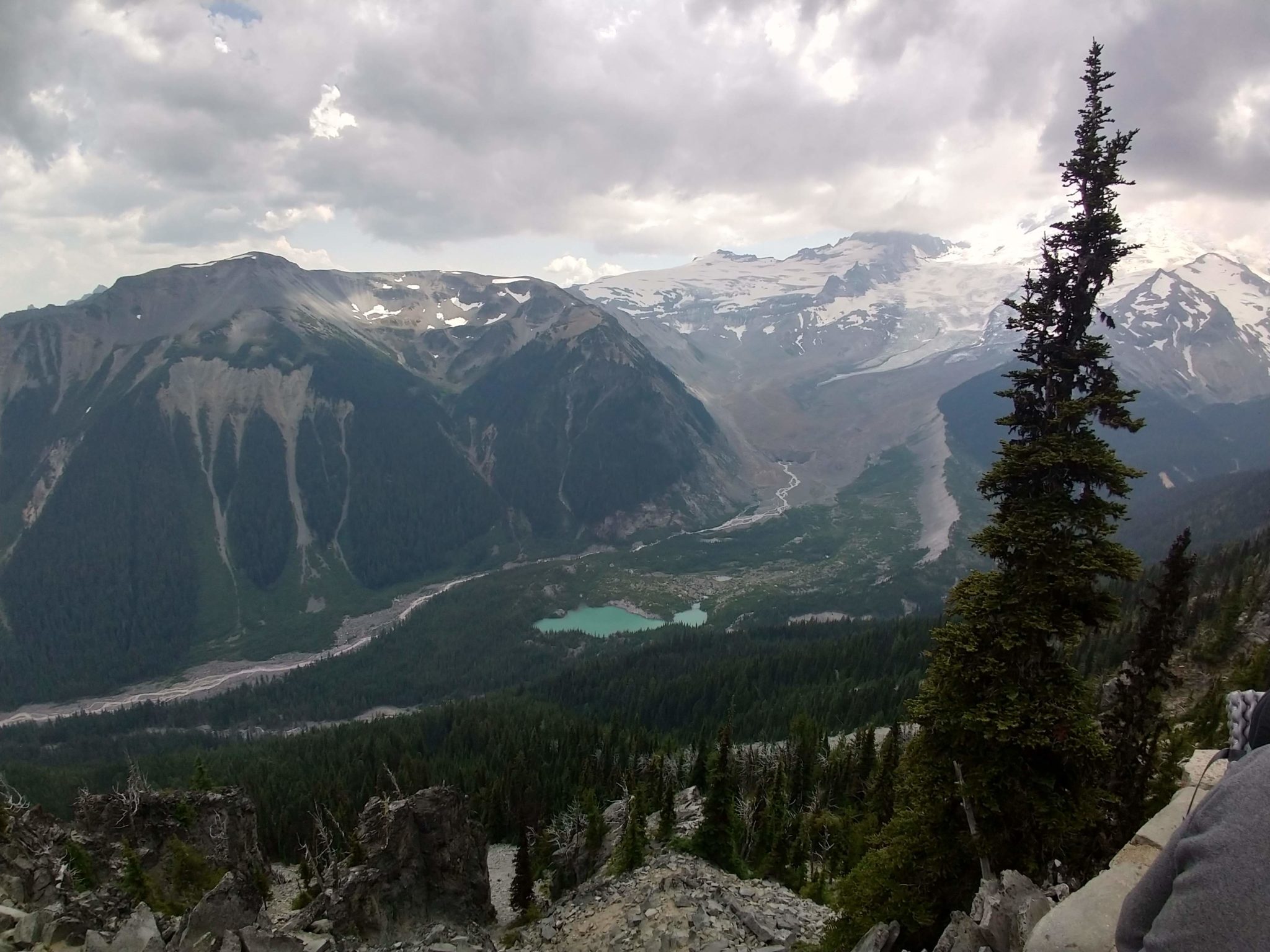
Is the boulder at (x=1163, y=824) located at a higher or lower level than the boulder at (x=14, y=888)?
higher

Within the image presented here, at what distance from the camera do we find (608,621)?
19112 centimetres

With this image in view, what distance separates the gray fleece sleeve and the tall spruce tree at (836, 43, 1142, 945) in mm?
11427

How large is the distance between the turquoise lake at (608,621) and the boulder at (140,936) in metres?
156

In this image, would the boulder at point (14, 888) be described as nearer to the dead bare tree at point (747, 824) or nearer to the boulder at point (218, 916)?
the boulder at point (218, 916)

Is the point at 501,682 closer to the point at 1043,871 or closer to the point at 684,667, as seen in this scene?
the point at 684,667

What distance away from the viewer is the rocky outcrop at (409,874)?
3697 cm

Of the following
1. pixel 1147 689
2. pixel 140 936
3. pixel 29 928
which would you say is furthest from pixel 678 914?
pixel 29 928

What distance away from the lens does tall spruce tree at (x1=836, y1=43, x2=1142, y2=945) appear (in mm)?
15852

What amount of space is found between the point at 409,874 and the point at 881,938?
1206 inches

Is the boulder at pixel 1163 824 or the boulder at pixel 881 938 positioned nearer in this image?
the boulder at pixel 1163 824

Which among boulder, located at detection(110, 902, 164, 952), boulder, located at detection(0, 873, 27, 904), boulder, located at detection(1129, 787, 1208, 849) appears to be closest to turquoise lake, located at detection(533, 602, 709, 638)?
boulder, located at detection(0, 873, 27, 904)

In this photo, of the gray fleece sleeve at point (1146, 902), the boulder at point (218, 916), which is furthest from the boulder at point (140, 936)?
the gray fleece sleeve at point (1146, 902)

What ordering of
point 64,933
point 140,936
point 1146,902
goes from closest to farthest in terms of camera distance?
1. point 1146,902
2. point 64,933
3. point 140,936

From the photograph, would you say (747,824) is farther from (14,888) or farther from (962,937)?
(14,888)
